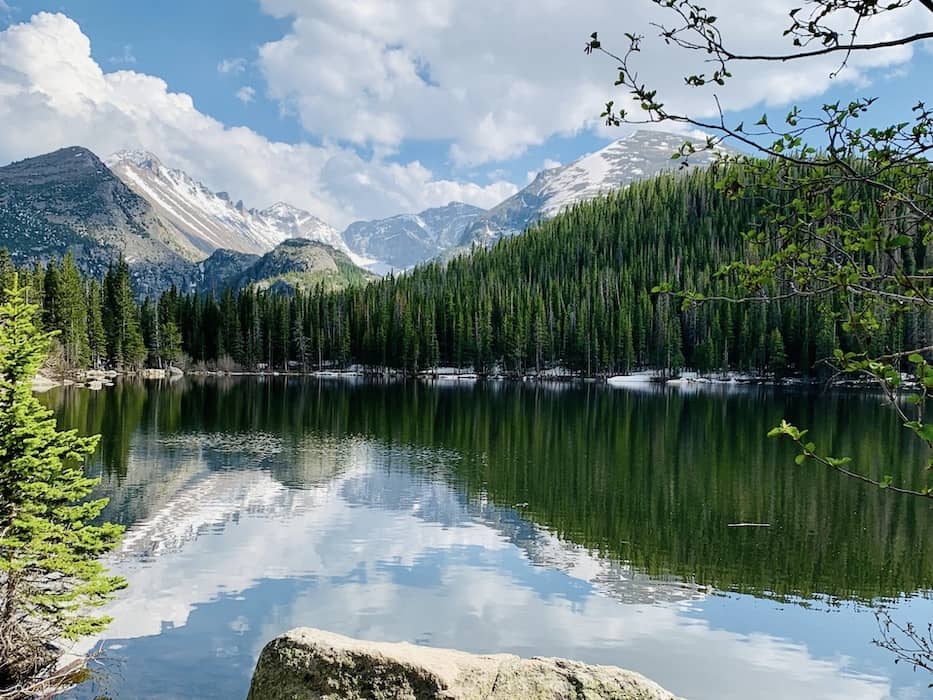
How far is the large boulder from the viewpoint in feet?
24.8

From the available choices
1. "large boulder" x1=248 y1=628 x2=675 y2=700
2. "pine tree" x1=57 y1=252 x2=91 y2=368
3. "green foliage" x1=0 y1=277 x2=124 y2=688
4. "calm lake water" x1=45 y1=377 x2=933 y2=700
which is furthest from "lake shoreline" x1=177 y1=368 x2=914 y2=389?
"large boulder" x1=248 y1=628 x2=675 y2=700

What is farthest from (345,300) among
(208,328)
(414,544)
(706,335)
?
(414,544)

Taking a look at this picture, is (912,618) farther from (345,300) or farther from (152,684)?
(345,300)

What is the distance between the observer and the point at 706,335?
14312 centimetres

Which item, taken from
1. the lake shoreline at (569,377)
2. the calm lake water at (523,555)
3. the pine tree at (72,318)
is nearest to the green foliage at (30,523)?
the calm lake water at (523,555)

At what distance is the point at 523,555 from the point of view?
77.3 ft

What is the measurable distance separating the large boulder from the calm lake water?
277 inches

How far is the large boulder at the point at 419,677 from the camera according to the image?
756 centimetres

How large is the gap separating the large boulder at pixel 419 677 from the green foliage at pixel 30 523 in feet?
20.3

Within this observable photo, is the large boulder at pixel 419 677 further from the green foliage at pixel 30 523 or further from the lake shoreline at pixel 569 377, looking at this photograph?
the lake shoreline at pixel 569 377

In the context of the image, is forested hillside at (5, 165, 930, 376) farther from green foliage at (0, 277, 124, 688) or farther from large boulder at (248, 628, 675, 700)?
large boulder at (248, 628, 675, 700)

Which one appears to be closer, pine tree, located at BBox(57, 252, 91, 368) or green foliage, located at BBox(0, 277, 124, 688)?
green foliage, located at BBox(0, 277, 124, 688)

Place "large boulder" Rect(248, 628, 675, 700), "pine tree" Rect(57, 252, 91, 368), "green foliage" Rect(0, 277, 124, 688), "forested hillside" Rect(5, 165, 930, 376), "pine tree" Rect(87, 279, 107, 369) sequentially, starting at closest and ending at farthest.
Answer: "large boulder" Rect(248, 628, 675, 700) → "green foliage" Rect(0, 277, 124, 688) → "pine tree" Rect(57, 252, 91, 368) → "pine tree" Rect(87, 279, 107, 369) → "forested hillside" Rect(5, 165, 930, 376)

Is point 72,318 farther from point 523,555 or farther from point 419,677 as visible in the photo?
point 419,677
